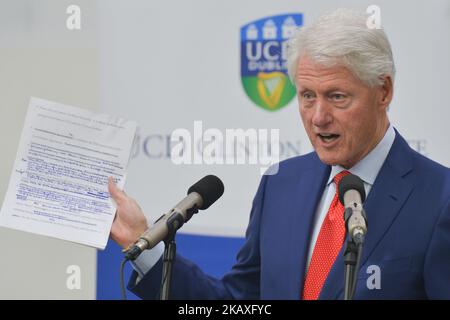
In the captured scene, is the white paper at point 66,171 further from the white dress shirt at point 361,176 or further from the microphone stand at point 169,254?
the microphone stand at point 169,254

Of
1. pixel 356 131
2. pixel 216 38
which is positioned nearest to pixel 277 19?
pixel 216 38

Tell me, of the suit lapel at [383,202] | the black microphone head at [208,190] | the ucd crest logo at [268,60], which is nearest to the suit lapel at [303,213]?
the suit lapel at [383,202]

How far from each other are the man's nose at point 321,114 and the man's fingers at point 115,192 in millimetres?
501

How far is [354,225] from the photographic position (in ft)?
4.71

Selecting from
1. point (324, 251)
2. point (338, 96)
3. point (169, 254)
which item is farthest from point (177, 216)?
point (338, 96)

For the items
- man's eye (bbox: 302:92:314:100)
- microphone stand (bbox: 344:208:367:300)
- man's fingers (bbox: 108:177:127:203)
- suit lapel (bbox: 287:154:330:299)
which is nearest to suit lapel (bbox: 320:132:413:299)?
suit lapel (bbox: 287:154:330:299)

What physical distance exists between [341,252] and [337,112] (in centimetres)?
34

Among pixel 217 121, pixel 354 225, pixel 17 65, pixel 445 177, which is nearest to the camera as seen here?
pixel 354 225

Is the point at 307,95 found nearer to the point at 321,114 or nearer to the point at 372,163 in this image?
the point at 321,114

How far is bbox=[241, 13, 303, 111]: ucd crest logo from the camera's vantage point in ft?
9.35

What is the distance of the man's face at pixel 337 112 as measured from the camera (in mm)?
1891

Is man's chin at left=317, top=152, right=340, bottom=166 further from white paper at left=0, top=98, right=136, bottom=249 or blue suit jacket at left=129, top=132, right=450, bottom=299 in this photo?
white paper at left=0, top=98, right=136, bottom=249
